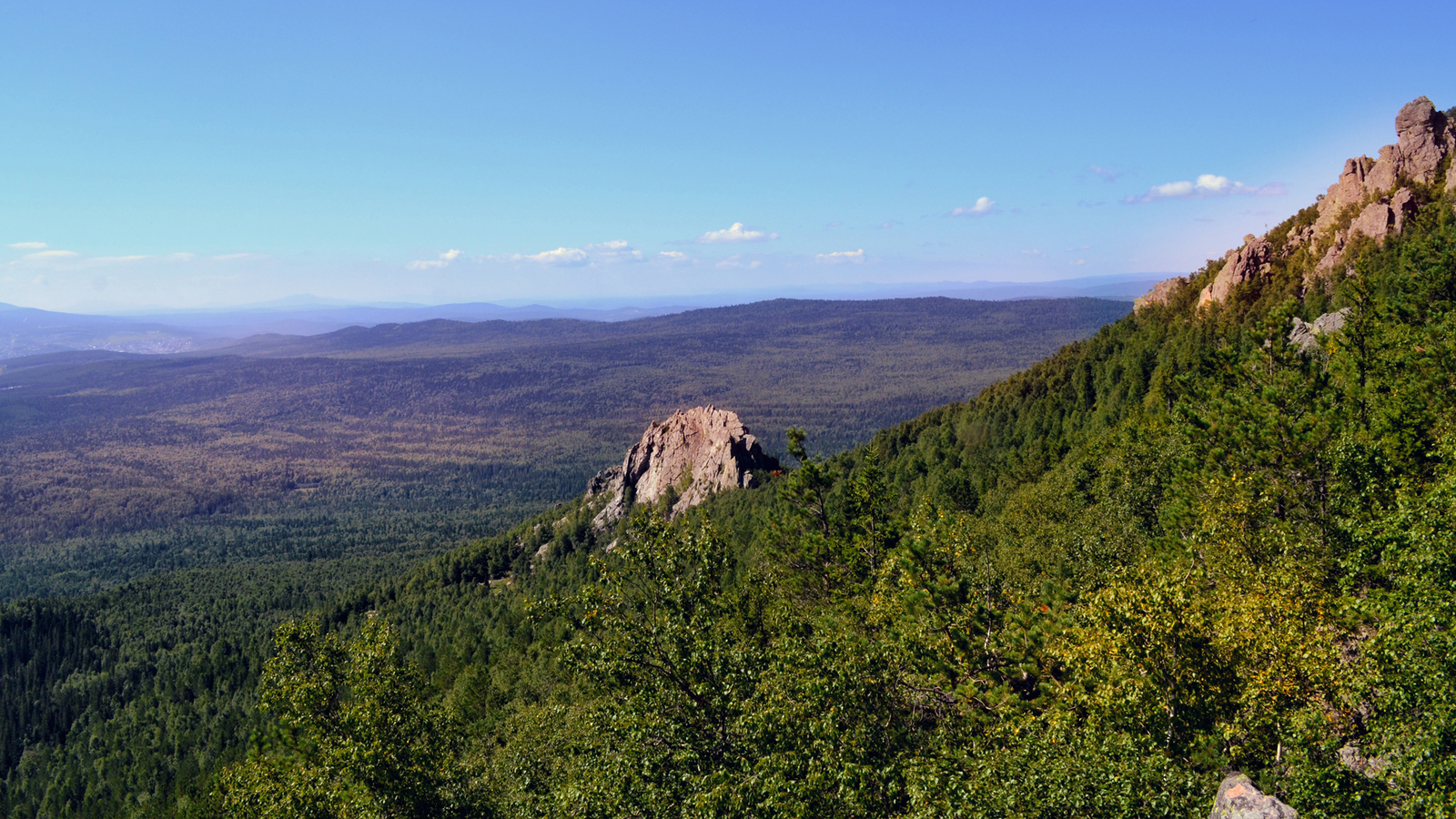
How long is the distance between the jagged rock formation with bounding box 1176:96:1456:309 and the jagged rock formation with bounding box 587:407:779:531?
86.1m

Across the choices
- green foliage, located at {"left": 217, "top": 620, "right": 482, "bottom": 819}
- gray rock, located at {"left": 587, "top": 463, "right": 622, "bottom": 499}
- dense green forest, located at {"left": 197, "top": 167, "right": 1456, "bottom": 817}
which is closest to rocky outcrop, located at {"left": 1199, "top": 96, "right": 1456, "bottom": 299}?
dense green forest, located at {"left": 197, "top": 167, "right": 1456, "bottom": 817}

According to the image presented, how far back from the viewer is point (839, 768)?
58.6ft

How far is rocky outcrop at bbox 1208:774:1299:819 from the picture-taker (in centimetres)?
1481

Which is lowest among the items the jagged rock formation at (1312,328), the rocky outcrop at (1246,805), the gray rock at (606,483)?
the gray rock at (606,483)

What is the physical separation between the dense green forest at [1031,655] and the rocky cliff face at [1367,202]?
47790 mm

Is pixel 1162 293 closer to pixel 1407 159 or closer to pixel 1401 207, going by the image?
pixel 1407 159

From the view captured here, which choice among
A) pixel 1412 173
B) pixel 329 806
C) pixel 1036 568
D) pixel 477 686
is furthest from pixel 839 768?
pixel 1412 173

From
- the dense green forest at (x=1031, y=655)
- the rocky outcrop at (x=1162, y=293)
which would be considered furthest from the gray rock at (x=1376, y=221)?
the dense green forest at (x=1031, y=655)

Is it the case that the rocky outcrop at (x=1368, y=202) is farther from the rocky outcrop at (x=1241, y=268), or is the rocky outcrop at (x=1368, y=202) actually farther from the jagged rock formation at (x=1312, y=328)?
the jagged rock formation at (x=1312, y=328)

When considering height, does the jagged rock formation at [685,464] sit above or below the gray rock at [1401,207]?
below

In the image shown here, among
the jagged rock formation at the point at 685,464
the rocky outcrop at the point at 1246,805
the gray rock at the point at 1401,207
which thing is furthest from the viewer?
the jagged rock formation at the point at 685,464

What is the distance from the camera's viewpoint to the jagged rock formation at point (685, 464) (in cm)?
15162

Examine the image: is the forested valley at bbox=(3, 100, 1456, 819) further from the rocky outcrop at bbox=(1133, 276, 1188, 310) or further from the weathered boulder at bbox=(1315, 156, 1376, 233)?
the rocky outcrop at bbox=(1133, 276, 1188, 310)

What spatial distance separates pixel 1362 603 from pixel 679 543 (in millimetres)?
19767
